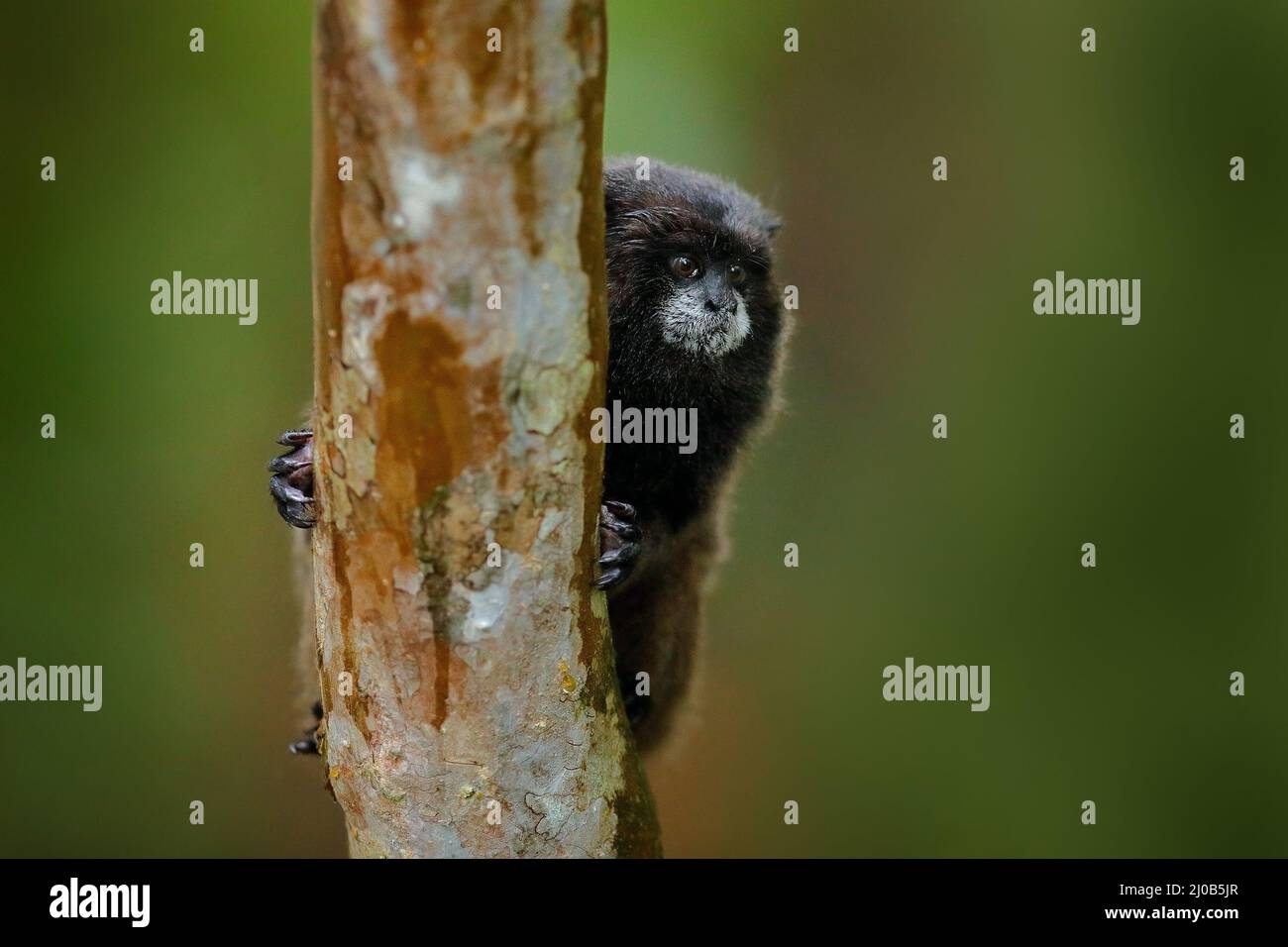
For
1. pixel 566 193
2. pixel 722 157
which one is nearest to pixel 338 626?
pixel 566 193

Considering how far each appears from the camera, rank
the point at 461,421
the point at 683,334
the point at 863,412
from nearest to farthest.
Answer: the point at 461,421
the point at 683,334
the point at 863,412

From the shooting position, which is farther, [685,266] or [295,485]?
[685,266]

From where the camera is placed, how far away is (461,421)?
7.51 feet

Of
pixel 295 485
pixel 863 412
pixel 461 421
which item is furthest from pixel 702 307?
pixel 863 412

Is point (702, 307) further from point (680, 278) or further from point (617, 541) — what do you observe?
point (617, 541)

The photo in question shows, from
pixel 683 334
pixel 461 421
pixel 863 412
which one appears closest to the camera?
pixel 461 421

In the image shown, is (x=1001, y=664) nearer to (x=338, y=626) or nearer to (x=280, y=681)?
(x=280, y=681)

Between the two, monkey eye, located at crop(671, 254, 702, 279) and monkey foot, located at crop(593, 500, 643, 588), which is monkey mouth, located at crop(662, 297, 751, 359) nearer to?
monkey eye, located at crop(671, 254, 702, 279)

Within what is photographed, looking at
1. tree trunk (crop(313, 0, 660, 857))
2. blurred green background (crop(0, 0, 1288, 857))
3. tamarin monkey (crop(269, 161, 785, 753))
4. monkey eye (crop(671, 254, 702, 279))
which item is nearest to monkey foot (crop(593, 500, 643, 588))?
tamarin monkey (crop(269, 161, 785, 753))

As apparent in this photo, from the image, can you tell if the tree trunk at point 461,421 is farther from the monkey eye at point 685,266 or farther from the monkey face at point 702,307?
the monkey eye at point 685,266

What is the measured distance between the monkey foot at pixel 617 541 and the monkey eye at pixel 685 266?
3.03ft

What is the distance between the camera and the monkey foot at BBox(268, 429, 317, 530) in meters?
2.97

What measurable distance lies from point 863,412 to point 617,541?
3709 millimetres

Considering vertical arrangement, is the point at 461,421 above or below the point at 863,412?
below
